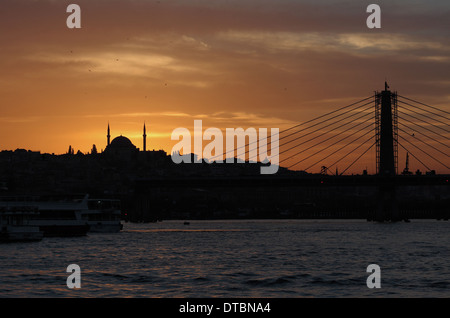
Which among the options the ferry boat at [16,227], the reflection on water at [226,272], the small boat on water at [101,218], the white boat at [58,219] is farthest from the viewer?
the small boat on water at [101,218]

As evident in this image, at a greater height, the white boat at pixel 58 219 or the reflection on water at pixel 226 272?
the white boat at pixel 58 219

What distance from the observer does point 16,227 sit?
63094 mm

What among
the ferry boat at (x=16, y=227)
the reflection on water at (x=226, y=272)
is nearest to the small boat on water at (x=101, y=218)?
the ferry boat at (x=16, y=227)

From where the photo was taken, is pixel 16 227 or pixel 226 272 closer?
pixel 226 272

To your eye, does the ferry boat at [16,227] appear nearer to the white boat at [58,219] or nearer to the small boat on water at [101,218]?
the white boat at [58,219]

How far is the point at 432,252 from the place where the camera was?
165 feet

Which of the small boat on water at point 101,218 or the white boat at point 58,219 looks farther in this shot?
the small boat on water at point 101,218

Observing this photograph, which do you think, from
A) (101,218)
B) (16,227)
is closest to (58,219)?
(16,227)

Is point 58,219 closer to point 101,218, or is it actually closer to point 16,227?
point 16,227

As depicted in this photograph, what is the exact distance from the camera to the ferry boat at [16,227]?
204 feet

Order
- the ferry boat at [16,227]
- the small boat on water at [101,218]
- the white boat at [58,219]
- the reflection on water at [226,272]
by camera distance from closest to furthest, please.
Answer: the reflection on water at [226,272] → the ferry boat at [16,227] → the white boat at [58,219] → the small boat on water at [101,218]
